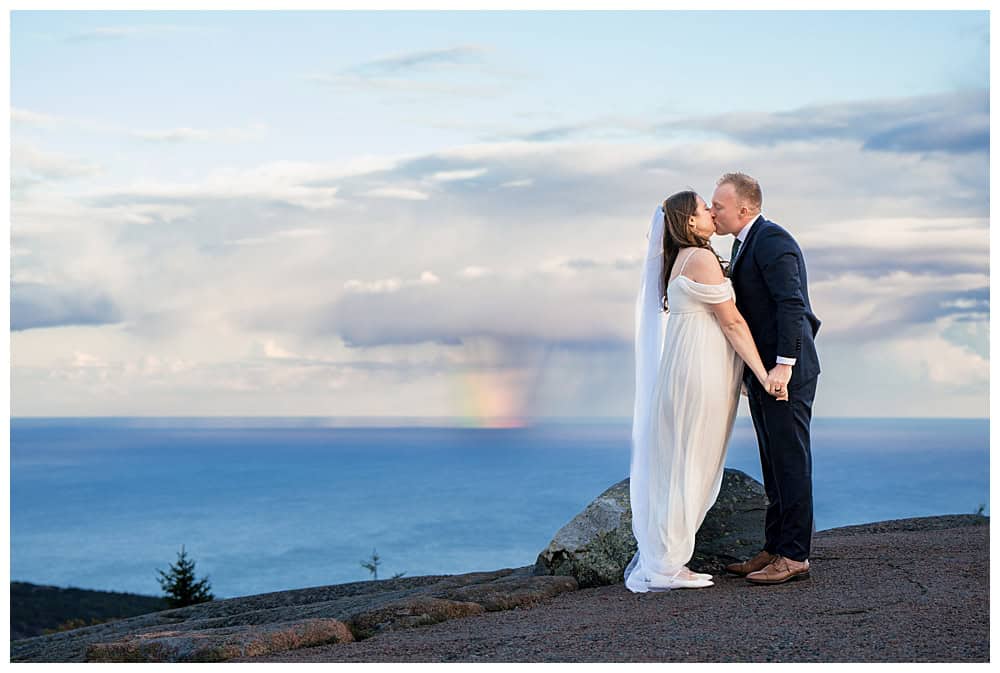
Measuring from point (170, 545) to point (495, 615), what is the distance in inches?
2278

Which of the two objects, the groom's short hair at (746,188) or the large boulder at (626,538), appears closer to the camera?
the groom's short hair at (746,188)

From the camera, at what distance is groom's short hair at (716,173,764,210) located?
710 cm

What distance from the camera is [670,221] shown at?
7.05m

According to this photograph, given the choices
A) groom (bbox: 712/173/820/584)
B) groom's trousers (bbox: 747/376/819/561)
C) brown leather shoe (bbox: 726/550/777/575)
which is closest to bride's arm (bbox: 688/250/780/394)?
groom (bbox: 712/173/820/584)

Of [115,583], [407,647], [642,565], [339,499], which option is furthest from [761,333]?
[339,499]

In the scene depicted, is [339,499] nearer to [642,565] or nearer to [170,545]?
[170,545]

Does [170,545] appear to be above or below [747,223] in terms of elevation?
above

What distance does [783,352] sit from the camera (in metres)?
6.79

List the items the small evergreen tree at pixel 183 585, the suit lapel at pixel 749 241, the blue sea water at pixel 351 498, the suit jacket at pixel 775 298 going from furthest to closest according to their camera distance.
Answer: the blue sea water at pixel 351 498, the small evergreen tree at pixel 183 585, the suit lapel at pixel 749 241, the suit jacket at pixel 775 298

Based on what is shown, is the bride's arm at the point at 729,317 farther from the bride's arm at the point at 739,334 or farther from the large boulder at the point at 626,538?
the large boulder at the point at 626,538

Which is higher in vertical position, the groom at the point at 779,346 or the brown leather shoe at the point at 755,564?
the groom at the point at 779,346

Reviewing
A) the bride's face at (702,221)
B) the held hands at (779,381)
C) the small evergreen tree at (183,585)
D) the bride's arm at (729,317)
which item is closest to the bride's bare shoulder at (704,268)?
the bride's arm at (729,317)

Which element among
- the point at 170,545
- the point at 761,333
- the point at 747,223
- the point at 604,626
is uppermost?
the point at 170,545

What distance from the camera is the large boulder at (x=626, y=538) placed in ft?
25.3
